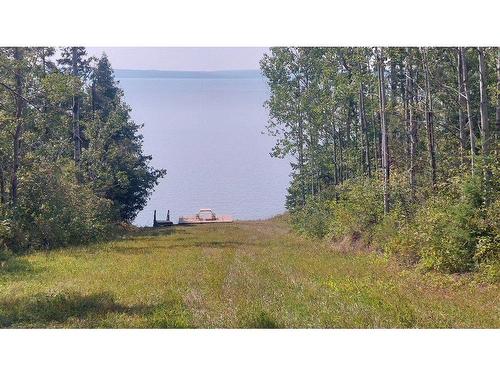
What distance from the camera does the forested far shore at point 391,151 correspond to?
9.30 meters

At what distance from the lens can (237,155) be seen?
372 inches

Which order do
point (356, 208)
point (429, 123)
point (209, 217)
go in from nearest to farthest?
point (209, 217)
point (356, 208)
point (429, 123)

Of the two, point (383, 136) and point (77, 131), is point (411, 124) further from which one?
point (77, 131)

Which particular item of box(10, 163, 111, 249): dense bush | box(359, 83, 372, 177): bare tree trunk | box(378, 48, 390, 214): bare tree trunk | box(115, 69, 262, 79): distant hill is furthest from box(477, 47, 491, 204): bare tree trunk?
box(10, 163, 111, 249): dense bush

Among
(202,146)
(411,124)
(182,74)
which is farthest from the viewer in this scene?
(411,124)

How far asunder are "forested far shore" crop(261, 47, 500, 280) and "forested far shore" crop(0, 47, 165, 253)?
2245mm

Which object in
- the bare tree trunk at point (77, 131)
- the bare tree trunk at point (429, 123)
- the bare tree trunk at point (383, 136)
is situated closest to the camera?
the bare tree trunk at point (77, 131)

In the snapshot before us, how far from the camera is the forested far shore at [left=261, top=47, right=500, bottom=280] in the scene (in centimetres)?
930

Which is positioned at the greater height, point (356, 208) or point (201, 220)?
point (356, 208)

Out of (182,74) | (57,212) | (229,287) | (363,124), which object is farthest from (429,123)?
(57,212)

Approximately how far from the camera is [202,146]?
30.7ft

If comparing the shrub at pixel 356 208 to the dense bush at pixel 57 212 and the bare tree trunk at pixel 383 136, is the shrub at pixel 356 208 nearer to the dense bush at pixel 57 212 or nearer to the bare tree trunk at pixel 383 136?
the bare tree trunk at pixel 383 136

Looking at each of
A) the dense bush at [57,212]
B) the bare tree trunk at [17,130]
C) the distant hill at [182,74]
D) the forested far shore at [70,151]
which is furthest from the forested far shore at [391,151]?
the bare tree trunk at [17,130]

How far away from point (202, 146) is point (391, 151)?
13.1ft
